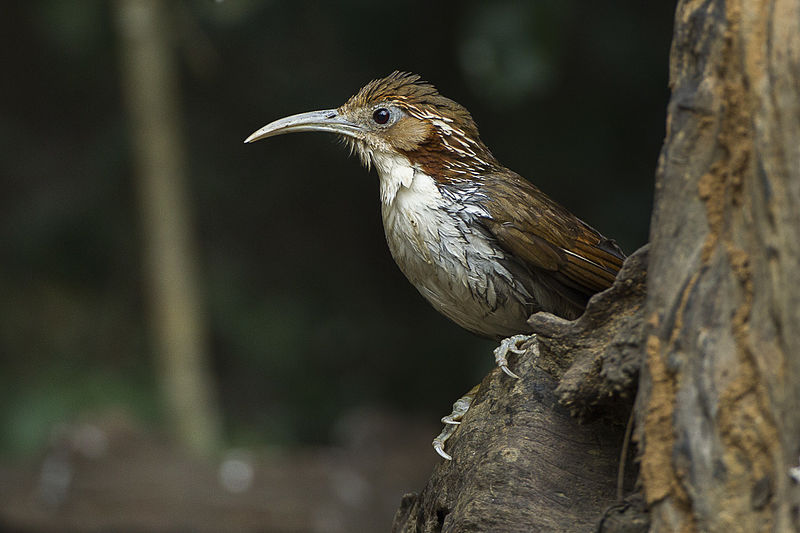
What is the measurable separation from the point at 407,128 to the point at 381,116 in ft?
0.41

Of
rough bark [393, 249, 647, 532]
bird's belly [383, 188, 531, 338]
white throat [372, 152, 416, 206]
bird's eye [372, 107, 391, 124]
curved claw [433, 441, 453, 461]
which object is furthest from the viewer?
bird's eye [372, 107, 391, 124]

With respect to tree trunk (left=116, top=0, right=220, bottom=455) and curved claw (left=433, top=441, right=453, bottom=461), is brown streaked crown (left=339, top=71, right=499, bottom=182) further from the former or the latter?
tree trunk (left=116, top=0, right=220, bottom=455)

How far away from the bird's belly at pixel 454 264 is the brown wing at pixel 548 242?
0.26ft

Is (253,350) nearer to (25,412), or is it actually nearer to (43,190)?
(25,412)

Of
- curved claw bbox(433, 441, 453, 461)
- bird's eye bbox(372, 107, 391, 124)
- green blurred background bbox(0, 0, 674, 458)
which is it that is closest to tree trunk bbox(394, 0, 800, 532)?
curved claw bbox(433, 441, 453, 461)

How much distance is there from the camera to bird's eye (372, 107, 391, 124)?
363 cm

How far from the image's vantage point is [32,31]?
837 centimetres

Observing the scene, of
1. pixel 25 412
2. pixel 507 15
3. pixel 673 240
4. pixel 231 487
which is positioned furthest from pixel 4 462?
pixel 673 240

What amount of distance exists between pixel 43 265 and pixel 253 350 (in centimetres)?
175

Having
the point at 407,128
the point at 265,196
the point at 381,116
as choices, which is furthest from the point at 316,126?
the point at 265,196

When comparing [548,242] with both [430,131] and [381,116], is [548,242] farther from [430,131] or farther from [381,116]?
[381,116]

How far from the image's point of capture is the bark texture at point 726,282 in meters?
1.86

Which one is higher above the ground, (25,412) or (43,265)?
(43,265)

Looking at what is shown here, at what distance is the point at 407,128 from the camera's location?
357 cm
